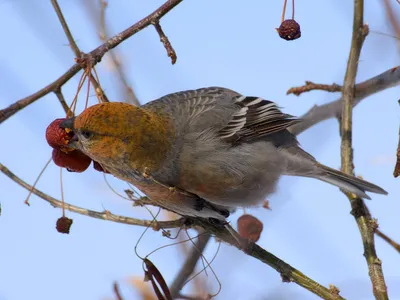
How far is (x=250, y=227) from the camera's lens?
394 centimetres

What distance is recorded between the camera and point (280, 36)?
3.25 meters

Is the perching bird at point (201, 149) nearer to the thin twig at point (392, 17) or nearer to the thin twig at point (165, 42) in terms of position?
the thin twig at point (165, 42)

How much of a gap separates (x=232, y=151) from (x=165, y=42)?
1592 millimetres

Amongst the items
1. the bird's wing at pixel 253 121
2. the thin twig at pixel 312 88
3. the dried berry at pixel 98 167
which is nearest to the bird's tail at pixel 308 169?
the bird's wing at pixel 253 121

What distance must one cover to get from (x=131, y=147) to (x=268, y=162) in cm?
132

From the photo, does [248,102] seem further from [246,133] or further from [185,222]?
[185,222]

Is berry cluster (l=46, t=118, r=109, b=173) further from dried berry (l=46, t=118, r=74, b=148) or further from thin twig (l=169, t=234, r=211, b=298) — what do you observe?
thin twig (l=169, t=234, r=211, b=298)

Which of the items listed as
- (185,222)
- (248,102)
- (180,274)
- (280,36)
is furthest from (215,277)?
(248,102)

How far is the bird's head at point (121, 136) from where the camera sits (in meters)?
3.54

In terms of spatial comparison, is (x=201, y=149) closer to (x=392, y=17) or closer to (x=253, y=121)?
(x=253, y=121)

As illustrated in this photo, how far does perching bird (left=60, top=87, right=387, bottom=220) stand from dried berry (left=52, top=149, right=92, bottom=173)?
9 centimetres

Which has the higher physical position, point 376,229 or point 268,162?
point 268,162

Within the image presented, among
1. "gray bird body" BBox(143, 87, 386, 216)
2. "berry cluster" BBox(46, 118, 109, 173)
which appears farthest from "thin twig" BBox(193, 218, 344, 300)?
"berry cluster" BBox(46, 118, 109, 173)

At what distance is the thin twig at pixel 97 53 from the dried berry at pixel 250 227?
1.42 meters
